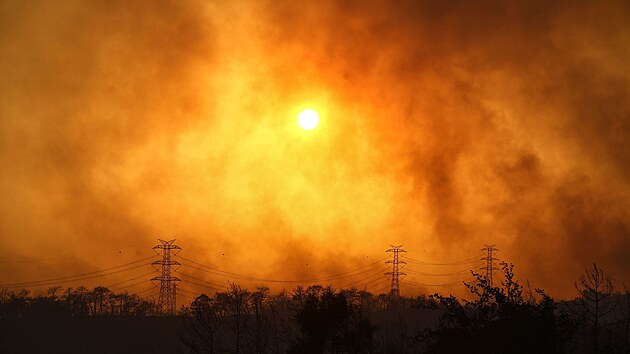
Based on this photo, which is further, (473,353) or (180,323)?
(180,323)

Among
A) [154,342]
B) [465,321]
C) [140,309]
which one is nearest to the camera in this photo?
[465,321]

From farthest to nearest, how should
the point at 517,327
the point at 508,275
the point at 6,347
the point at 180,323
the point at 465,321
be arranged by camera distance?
the point at 180,323 < the point at 6,347 < the point at 508,275 < the point at 465,321 < the point at 517,327

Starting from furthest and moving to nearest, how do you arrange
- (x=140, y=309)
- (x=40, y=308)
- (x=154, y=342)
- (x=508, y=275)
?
(x=140, y=309) < (x=40, y=308) < (x=154, y=342) < (x=508, y=275)

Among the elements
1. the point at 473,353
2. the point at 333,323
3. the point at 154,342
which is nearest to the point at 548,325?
the point at 473,353

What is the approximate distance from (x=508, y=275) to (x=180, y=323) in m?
75.2

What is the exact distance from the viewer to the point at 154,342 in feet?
286

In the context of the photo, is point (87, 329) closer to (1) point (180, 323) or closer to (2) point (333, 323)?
(1) point (180, 323)

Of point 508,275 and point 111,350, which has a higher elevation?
point 508,275

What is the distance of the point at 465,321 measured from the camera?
25.4 meters

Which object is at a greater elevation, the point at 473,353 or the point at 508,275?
the point at 508,275

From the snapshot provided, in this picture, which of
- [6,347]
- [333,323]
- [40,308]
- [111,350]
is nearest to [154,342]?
[111,350]

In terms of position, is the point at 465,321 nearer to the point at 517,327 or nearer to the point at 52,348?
the point at 517,327

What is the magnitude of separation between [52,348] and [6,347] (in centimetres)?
586

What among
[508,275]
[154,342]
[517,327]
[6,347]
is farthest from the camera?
[154,342]
